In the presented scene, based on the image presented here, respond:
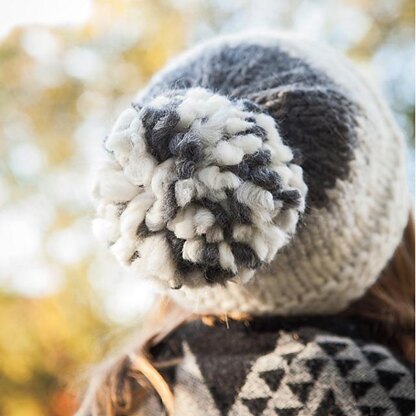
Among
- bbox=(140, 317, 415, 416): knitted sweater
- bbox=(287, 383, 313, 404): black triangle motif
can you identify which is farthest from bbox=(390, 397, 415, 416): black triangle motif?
bbox=(287, 383, 313, 404): black triangle motif

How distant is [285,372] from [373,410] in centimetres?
11

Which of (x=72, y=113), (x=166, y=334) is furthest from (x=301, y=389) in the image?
(x=72, y=113)

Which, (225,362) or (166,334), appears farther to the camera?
(166,334)

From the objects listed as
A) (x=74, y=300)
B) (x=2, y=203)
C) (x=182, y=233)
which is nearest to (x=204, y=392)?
(x=182, y=233)

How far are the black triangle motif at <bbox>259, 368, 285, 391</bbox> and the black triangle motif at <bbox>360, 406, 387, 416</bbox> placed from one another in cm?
10

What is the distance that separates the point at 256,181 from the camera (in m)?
0.58

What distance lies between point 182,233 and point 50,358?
137 inches

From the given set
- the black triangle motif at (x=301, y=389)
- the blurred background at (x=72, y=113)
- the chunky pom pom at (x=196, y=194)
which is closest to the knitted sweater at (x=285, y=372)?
the black triangle motif at (x=301, y=389)

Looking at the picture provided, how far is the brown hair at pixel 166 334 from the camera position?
0.96m

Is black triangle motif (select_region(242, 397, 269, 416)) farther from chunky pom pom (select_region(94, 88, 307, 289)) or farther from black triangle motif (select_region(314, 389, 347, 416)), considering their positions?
chunky pom pom (select_region(94, 88, 307, 289))

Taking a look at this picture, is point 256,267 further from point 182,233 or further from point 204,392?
point 204,392

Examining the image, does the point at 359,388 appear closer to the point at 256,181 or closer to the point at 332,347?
the point at 332,347

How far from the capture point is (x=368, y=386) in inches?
30.0

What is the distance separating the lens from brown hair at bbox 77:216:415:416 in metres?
0.96
